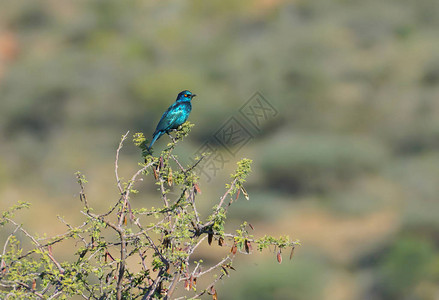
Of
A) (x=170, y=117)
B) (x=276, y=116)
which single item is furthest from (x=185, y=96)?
(x=276, y=116)

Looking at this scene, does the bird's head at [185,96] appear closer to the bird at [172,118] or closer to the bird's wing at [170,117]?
the bird at [172,118]

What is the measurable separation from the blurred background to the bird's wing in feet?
43.1

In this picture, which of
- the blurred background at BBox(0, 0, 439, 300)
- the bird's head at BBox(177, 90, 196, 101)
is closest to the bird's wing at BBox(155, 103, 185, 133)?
the bird's head at BBox(177, 90, 196, 101)

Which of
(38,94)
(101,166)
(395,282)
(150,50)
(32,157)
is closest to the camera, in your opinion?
(395,282)

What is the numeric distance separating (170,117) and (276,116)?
24.5 metres

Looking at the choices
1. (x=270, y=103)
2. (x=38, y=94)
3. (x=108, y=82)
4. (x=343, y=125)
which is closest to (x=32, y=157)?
(x=38, y=94)

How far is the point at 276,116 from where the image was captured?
1309 inches

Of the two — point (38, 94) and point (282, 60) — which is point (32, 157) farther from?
point (282, 60)

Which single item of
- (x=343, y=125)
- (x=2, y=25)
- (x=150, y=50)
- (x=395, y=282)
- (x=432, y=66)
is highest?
(x=2, y=25)

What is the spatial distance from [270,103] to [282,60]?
4285 mm

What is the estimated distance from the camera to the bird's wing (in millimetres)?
8805

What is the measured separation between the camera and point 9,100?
3566cm

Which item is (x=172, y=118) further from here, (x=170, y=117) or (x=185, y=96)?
(x=185, y=96)

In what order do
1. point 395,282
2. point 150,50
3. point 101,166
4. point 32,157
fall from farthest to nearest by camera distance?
point 150,50 → point 32,157 → point 101,166 → point 395,282
